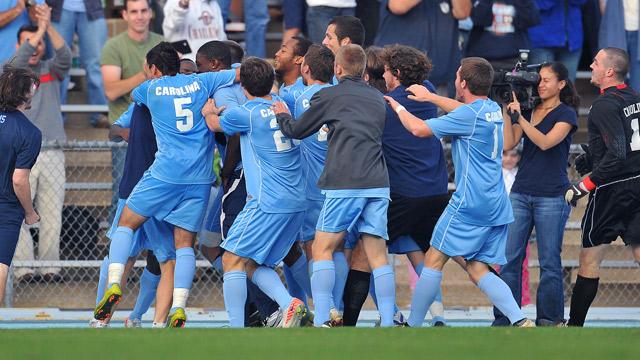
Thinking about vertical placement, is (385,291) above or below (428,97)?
below

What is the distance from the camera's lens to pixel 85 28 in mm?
13703

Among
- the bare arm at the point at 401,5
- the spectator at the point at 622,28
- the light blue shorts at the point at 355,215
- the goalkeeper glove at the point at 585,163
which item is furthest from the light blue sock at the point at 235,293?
the spectator at the point at 622,28

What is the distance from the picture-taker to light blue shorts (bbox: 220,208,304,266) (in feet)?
31.6

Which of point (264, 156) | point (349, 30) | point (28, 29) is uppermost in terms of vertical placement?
point (349, 30)

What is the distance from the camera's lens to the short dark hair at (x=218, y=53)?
1038cm

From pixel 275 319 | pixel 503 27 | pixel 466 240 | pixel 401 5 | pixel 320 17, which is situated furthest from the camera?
pixel 503 27

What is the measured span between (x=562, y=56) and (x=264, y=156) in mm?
5164

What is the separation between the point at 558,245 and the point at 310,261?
1.99 meters

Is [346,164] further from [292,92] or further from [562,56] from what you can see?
[562,56]

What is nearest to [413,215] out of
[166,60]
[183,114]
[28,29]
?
[183,114]

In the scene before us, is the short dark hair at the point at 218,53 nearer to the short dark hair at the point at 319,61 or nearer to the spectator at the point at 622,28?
the short dark hair at the point at 319,61

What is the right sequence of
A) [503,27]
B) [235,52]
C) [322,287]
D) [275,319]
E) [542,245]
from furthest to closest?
[503,27]
[235,52]
[542,245]
[275,319]
[322,287]

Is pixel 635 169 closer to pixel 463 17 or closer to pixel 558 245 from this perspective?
pixel 558 245
